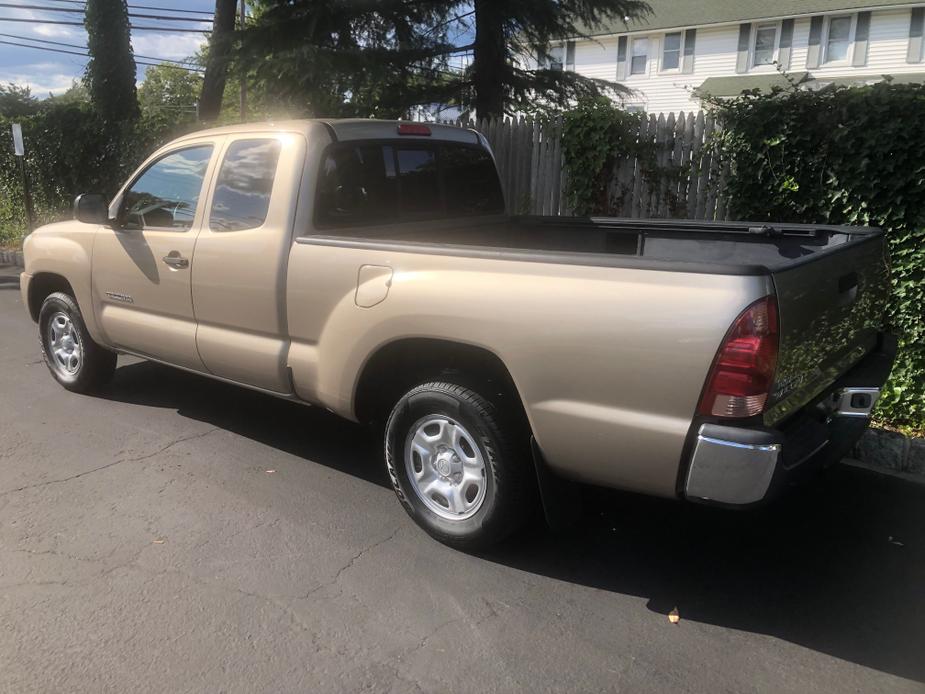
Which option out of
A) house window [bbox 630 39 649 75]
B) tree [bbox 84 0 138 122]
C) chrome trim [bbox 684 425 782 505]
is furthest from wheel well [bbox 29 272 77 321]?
house window [bbox 630 39 649 75]

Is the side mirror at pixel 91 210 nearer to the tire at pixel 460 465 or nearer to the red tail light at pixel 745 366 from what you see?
the tire at pixel 460 465

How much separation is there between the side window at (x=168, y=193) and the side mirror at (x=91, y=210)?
0.38ft

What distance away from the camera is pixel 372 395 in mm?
3896

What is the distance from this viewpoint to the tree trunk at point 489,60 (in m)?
11.3

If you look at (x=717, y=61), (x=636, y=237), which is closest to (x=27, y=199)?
(x=636, y=237)

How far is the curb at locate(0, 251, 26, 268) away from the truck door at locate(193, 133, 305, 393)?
A: 36.6ft

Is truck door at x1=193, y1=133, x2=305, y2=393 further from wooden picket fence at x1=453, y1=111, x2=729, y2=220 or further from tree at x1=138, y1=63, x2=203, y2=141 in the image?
tree at x1=138, y1=63, x2=203, y2=141

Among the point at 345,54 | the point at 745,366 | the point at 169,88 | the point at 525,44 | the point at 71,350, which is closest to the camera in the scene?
the point at 745,366

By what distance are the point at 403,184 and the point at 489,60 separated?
8051mm

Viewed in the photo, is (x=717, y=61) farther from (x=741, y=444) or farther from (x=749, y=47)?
(x=741, y=444)

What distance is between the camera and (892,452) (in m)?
4.68

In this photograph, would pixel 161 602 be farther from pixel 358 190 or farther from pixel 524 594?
pixel 358 190

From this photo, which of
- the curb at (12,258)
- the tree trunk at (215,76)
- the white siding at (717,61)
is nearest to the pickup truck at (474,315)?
the tree trunk at (215,76)

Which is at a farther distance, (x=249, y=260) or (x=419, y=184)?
(x=419, y=184)
